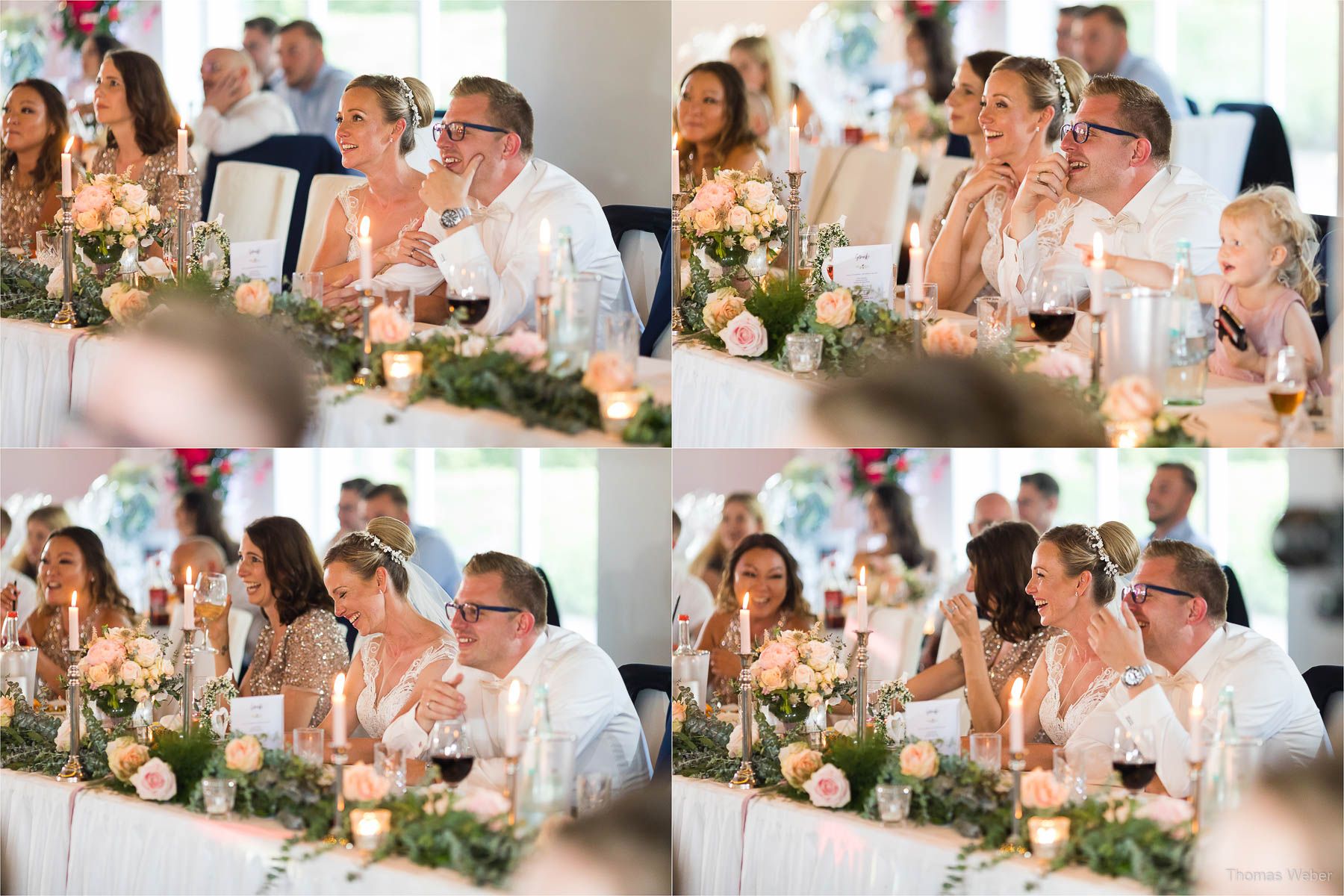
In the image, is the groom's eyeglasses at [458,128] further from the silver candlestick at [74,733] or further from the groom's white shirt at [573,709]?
the silver candlestick at [74,733]

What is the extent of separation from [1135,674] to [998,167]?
46.5 inches

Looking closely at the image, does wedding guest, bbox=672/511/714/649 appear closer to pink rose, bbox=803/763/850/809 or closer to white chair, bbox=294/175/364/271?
pink rose, bbox=803/763/850/809

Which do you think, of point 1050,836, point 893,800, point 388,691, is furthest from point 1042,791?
point 388,691

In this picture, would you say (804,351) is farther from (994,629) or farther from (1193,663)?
(1193,663)

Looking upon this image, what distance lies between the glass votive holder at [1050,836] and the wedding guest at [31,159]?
2.78 metres

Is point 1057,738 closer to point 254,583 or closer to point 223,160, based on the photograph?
point 254,583

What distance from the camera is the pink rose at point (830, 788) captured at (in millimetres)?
2918

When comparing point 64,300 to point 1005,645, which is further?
point 64,300

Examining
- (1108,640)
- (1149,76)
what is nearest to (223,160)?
(1149,76)

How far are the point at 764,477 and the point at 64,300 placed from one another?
70.9 inches

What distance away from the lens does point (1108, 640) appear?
113 inches

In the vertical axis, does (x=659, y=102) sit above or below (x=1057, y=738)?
above

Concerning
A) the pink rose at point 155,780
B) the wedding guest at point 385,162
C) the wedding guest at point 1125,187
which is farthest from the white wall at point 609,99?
the pink rose at point 155,780

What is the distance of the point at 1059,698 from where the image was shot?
2.90 meters
